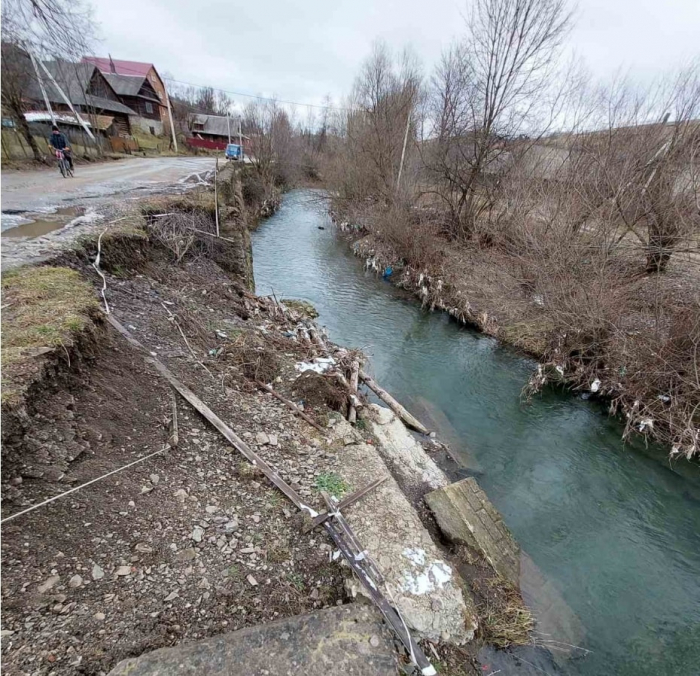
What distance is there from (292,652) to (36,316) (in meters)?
4.48

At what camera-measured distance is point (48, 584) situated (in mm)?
2623

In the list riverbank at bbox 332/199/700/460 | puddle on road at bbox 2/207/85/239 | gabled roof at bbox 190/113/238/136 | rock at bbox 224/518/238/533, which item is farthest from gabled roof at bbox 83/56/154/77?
rock at bbox 224/518/238/533

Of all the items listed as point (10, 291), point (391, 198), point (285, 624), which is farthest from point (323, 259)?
point (285, 624)

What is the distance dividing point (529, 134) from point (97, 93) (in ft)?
133

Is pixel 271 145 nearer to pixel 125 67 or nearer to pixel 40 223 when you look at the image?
pixel 40 223

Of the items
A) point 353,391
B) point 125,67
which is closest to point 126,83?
point 125,67

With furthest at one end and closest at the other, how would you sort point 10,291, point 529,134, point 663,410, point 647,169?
point 529,134 < point 647,169 < point 663,410 < point 10,291

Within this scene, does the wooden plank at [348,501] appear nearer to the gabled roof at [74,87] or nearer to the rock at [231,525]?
the rock at [231,525]

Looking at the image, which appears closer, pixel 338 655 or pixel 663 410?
pixel 338 655

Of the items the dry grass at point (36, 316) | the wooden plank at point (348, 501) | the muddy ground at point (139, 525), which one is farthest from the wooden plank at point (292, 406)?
the dry grass at point (36, 316)

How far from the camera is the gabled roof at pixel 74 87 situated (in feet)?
78.0

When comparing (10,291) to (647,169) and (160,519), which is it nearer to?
(160,519)

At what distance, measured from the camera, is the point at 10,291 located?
4.85 m

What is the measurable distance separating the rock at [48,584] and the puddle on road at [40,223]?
6.65 metres
